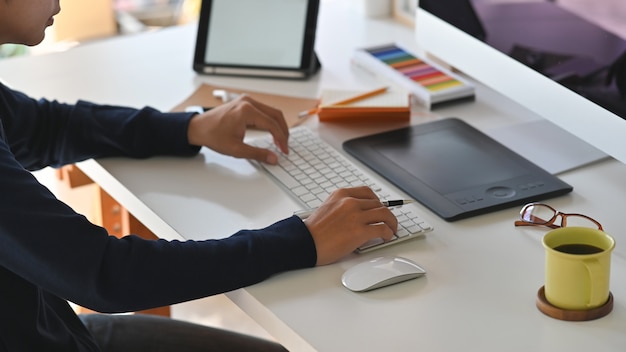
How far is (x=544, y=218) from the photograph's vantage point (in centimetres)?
131

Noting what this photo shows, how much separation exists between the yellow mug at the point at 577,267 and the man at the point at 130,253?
234 millimetres

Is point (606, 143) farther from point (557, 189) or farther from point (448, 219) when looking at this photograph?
point (448, 219)

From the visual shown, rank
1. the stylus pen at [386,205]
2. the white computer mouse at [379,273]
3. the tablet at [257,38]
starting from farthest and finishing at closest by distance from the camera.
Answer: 1. the tablet at [257,38]
2. the stylus pen at [386,205]
3. the white computer mouse at [379,273]

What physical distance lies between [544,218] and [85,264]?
61cm

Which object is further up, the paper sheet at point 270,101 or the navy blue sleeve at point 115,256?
the navy blue sleeve at point 115,256

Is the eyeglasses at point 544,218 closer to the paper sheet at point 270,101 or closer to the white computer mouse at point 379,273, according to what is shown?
the white computer mouse at point 379,273

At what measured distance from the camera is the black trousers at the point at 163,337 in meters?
1.46

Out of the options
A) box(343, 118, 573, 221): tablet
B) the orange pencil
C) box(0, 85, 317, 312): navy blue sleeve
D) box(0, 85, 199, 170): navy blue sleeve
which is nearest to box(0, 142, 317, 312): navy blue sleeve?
box(0, 85, 317, 312): navy blue sleeve

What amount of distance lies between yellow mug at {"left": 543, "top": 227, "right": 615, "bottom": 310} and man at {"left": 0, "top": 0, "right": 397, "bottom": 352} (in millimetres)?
234

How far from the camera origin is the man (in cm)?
109

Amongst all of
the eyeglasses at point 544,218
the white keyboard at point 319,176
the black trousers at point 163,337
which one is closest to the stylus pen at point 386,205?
the white keyboard at point 319,176

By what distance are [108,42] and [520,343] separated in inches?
51.3

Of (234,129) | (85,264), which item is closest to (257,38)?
(234,129)

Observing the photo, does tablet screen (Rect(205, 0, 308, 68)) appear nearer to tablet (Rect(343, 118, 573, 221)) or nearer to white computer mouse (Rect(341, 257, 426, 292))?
tablet (Rect(343, 118, 573, 221))
